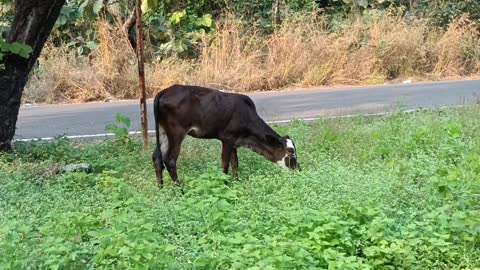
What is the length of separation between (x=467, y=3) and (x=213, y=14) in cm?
735

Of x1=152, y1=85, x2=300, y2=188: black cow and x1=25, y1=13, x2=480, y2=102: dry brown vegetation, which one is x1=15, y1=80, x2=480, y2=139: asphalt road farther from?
x1=152, y1=85, x2=300, y2=188: black cow

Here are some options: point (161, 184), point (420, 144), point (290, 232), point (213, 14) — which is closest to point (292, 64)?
point (213, 14)

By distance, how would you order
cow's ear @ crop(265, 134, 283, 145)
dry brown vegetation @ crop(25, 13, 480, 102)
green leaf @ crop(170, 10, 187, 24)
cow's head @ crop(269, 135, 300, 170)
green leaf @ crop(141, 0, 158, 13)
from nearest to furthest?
1. cow's head @ crop(269, 135, 300, 170)
2. cow's ear @ crop(265, 134, 283, 145)
3. green leaf @ crop(141, 0, 158, 13)
4. dry brown vegetation @ crop(25, 13, 480, 102)
5. green leaf @ crop(170, 10, 187, 24)

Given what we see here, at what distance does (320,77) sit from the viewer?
56.6ft

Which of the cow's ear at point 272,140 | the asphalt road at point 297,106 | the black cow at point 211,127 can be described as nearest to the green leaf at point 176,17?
the asphalt road at point 297,106

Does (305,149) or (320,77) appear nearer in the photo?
(305,149)

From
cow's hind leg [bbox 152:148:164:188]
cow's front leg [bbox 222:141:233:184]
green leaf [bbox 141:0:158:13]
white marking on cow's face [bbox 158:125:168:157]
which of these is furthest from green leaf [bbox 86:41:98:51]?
cow's hind leg [bbox 152:148:164:188]

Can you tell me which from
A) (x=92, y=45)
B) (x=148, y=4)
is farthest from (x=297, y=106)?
(x=92, y=45)

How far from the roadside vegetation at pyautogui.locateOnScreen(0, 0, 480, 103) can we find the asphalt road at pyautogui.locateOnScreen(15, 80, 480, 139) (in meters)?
1.05

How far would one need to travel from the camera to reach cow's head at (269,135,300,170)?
7691 millimetres

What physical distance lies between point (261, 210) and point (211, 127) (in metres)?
2.20

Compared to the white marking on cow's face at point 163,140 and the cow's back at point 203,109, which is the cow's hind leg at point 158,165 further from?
the cow's back at point 203,109

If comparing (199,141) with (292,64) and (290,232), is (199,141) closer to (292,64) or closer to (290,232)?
(290,232)

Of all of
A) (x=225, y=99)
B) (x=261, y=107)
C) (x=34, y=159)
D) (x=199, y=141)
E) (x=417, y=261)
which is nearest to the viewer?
(x=417, y=261)
